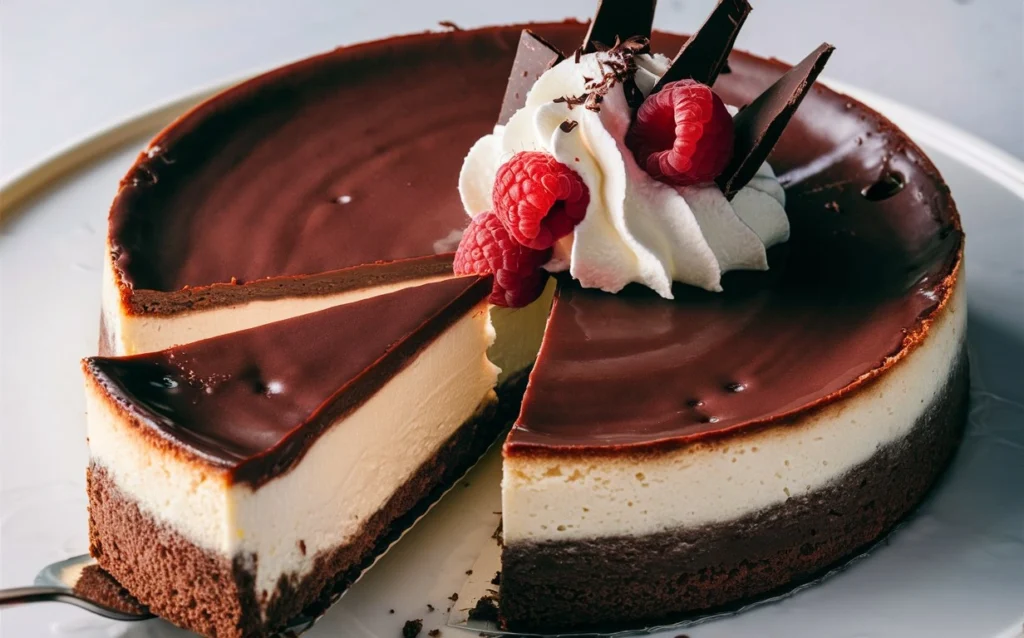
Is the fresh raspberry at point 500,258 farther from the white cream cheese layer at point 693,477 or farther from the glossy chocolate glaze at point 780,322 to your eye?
the white cream cheese layer at point 693,477

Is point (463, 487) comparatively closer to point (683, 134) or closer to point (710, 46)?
point (683, 134)

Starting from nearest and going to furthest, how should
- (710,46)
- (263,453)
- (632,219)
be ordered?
(263,453) → (632,219) → (710,46)

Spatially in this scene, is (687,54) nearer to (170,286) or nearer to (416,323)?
(416,323)

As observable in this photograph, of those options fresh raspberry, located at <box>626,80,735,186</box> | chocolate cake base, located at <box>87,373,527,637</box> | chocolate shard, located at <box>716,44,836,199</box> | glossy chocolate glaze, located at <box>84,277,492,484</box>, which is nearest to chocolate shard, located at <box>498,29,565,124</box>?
fresh raspberry, located at <box>626,80,735,186</box>

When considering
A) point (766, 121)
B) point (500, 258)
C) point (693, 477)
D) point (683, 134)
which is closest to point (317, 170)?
point (500, 258)

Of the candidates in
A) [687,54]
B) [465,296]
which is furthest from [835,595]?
[687,54]

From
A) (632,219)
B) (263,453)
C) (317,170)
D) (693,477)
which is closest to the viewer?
(263,453)

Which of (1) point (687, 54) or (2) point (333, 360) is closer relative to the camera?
(2) point (333, 360)

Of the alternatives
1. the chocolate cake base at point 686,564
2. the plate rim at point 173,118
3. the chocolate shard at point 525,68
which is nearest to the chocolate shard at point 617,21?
the chocolate shard at point 525,68
